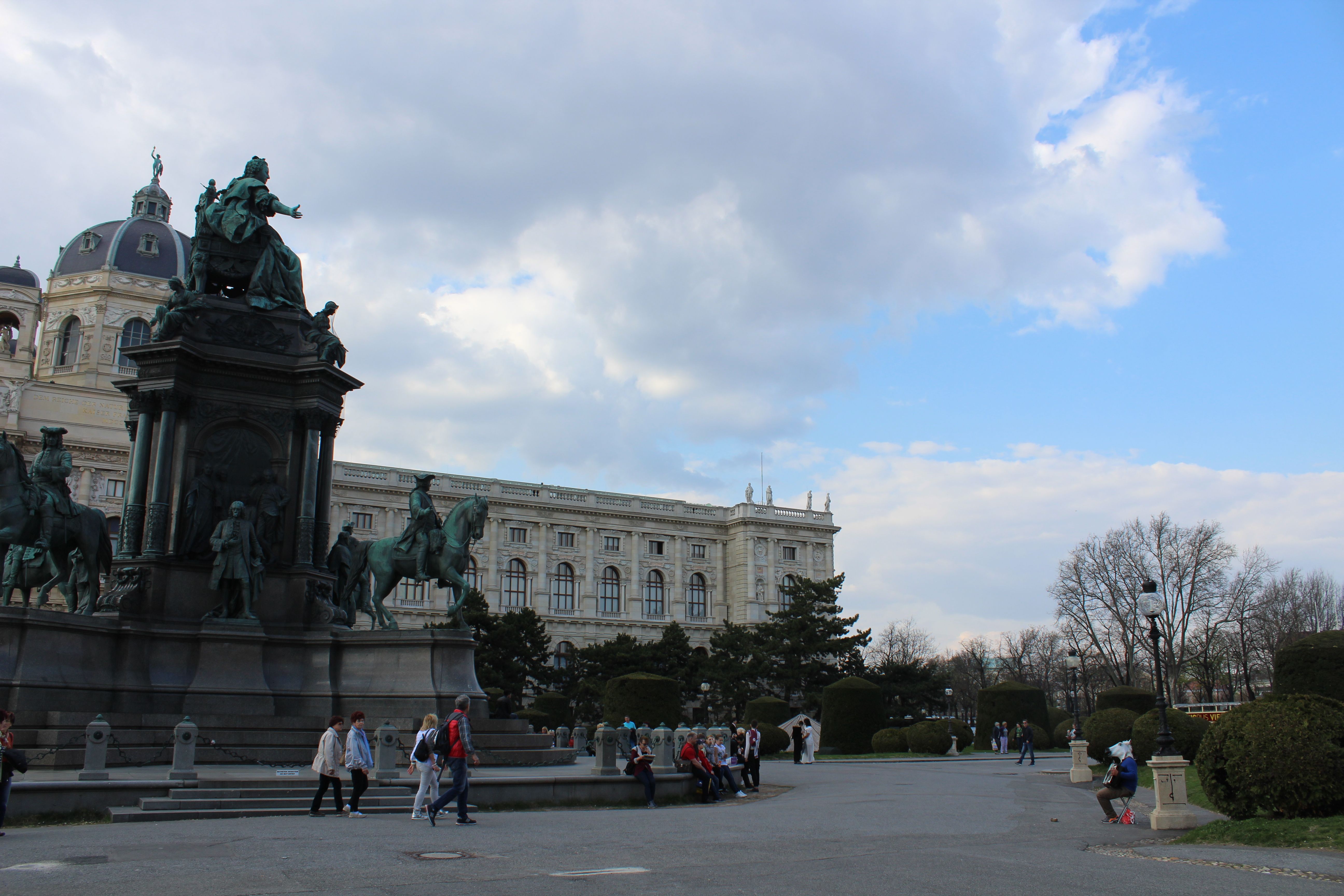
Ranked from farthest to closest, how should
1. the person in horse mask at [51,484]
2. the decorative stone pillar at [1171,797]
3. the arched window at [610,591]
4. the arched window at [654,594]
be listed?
the arched window at [654,594] < the arched window at [610,591] < the person in horse mask at [51,484] < the decorative stone pillar at [1171,797]

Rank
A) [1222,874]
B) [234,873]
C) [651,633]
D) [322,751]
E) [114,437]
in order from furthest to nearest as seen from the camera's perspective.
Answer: [651,633] → [114,437] → [322,751] → [1222,874] → [234,873]

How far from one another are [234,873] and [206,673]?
33.7 feet

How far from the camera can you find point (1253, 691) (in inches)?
2586

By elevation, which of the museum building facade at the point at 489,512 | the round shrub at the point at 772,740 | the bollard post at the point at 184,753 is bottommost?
the round shrub at the point at 772,740

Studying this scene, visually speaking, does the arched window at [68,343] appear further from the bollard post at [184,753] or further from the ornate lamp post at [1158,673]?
the ornate lamp post at [1158,673]

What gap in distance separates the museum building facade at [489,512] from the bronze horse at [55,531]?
44.5 meters

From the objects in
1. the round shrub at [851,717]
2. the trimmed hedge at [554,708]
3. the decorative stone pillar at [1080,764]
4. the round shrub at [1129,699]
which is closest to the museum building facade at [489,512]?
the trimmed hedge at [554,708]

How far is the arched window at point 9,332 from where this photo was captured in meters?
74.9

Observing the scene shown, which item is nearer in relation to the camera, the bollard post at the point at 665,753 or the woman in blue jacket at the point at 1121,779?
the woman in blue jacket at the point at 1121,779

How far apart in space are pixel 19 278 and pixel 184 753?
77314mm

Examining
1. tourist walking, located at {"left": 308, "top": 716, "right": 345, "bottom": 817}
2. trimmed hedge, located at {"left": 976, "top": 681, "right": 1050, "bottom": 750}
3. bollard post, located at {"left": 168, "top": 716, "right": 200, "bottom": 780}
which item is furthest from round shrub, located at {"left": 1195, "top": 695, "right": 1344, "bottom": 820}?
trimmed hedge, located at {"left": 976, "top": 681, "right": 1050, "bottom": 750}

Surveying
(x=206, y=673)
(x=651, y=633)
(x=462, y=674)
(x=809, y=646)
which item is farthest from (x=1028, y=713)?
(x=651, y=633)

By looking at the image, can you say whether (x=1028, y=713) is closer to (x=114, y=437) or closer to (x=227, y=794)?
(x=227, y=794)

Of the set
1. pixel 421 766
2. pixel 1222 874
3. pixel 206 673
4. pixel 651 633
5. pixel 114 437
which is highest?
pixel 114 437
